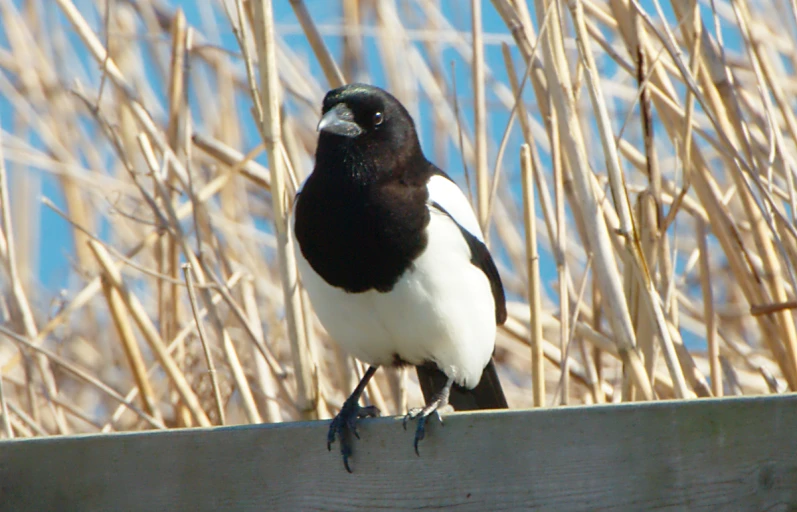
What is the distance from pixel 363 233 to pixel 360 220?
2cm

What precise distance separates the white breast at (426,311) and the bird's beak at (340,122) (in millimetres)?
172

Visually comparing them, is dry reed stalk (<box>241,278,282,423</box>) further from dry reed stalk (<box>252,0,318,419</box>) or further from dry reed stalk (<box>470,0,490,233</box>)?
dry reed stalk (<box>470,0,490,233</box>)

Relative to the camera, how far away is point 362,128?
1.56 meters

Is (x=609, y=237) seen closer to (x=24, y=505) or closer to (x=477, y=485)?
(x=477, y=485)

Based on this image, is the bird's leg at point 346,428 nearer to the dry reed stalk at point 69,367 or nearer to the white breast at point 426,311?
the white breast at point 426,311

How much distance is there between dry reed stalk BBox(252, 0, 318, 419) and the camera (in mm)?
1456

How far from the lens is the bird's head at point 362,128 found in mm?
1525

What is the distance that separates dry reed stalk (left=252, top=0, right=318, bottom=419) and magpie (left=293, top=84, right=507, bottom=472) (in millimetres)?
47

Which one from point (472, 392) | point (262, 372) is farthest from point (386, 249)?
point (262, 372)

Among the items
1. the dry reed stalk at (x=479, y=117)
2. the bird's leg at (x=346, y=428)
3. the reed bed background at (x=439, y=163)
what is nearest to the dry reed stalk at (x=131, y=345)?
the reed bed background at (x=439, y=163)

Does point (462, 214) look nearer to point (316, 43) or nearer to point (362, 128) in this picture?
point (362, 128)

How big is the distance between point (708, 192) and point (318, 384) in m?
0.68

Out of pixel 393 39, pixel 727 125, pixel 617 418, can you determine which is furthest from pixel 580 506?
pixel 393 39

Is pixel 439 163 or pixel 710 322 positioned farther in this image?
pixel 439 163
